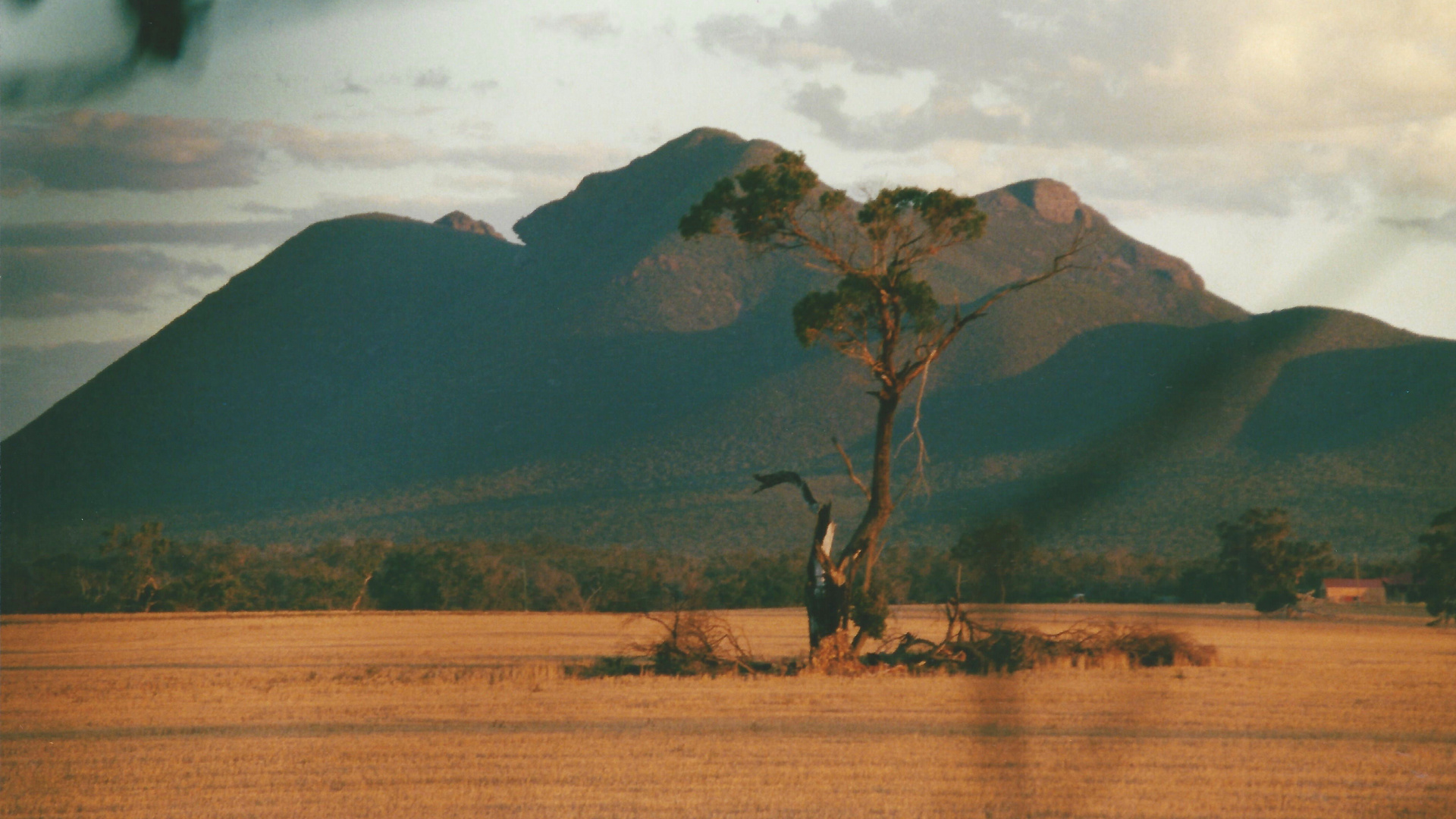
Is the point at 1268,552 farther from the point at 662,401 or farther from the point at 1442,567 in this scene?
the point at 662,401

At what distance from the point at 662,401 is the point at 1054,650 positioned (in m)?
82.9

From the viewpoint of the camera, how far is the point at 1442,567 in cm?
4375


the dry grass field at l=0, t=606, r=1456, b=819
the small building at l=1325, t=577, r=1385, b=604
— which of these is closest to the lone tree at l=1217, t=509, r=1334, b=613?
the small building at l=1325, t=577, r=1385, b=604

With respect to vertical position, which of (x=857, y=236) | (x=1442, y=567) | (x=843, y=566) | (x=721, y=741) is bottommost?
(x=721, y=741)

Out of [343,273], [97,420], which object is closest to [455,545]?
[97,420]

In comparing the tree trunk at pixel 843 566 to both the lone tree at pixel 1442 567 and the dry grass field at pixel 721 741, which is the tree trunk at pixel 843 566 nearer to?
the dry grass field at pixel 721 741

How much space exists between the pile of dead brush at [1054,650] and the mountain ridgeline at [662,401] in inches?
111

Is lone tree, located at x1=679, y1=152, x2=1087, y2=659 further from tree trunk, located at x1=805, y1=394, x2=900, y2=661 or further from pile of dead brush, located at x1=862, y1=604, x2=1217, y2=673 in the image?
pile of dead brush, located at x1=862, y1=604, x2=1217, y2=673

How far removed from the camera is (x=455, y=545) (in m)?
72.6

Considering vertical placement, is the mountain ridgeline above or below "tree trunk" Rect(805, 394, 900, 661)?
above

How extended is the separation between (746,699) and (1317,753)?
8.77 m

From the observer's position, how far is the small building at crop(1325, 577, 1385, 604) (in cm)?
6053

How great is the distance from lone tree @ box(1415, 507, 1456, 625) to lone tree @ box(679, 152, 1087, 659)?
27.1m

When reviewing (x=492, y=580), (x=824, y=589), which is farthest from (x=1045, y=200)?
(x=824, y=589)
